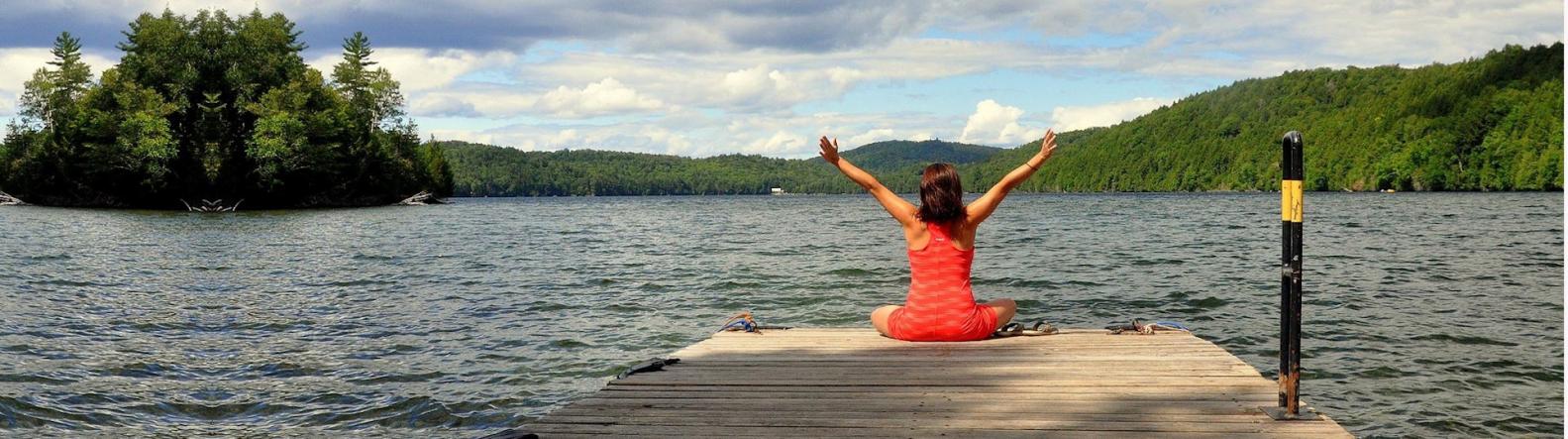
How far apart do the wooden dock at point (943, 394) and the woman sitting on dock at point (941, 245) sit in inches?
7.2

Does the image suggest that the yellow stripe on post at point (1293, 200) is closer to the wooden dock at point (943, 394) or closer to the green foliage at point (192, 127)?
the wooden dock at point (943, 394)

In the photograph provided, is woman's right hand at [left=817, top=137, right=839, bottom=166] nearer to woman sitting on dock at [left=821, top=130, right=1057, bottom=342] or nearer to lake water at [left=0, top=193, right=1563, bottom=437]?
woman sitting on dock at [left=821, top=130, right=1057, bottom=342]

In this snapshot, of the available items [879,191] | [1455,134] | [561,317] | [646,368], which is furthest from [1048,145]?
[1455,134]

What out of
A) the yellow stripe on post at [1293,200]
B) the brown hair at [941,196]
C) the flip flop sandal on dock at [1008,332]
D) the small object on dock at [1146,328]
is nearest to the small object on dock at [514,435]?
the brown hair at [941,196]

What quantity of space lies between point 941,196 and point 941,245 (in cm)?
46

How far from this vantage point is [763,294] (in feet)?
63.1

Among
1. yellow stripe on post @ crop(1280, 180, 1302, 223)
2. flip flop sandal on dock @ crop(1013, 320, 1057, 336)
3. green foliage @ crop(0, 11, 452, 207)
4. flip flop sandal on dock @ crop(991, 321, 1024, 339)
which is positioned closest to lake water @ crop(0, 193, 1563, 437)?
flip flop sandal on dock @ crop(1013, 320, 1057, 336)

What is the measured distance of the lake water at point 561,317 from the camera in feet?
31.1

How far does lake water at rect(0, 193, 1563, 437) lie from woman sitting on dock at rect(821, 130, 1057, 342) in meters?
3.32

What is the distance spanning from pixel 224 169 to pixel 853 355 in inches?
2908

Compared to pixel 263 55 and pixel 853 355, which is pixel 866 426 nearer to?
pixel 853 355

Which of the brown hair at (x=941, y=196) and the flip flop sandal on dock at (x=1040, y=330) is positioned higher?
the brown hair at (x=941, y=196)

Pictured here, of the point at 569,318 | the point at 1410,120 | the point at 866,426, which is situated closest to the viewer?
the point at 866,426

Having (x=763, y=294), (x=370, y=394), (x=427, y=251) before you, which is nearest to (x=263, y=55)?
(x=427, y=251)
